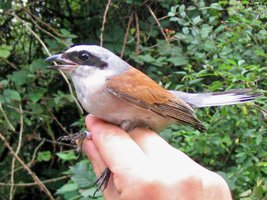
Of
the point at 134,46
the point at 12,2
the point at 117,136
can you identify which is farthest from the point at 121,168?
the point at 12,2

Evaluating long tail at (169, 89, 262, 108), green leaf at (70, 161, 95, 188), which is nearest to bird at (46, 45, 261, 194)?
long tail at (169, 89, 262, 108)

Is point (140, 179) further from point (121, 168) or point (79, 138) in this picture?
point (79, 138)

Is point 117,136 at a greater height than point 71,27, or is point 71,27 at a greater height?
point 117,136

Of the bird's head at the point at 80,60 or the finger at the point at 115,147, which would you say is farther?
the bird's head at the point at 80,60

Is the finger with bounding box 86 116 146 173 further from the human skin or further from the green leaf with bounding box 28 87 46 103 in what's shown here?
the green leaf with bounding box 28 87 46 103

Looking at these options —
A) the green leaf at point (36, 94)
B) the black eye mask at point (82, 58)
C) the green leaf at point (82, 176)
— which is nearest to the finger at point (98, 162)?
the black eye mask at point (82, 58)

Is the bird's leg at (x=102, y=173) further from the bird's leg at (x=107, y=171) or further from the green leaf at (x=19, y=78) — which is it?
the green leaf at (x=19, y=78)

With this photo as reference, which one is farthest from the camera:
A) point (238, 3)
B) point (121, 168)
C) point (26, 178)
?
point (26, 178)

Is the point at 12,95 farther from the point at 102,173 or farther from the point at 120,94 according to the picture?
the point at 102,173
